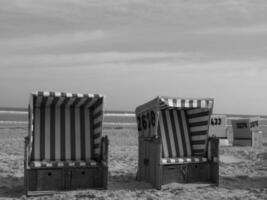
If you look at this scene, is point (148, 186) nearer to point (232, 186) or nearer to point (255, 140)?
point (232, 186)

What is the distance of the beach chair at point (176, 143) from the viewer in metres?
7.48

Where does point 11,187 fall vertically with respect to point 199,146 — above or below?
below

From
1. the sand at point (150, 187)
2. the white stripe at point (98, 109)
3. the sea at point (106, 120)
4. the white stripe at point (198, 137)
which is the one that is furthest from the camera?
the sea at point (106, 120)

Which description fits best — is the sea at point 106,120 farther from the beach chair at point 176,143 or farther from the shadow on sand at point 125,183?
the shadow on sand at point 125,183

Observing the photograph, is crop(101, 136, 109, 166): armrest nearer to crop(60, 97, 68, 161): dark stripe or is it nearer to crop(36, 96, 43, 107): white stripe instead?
crop(60, 97, 68, 161): dark stripe

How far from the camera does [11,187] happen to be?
7.41 m

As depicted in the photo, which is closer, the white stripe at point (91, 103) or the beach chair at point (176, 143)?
the white stripe at point (91, 103)

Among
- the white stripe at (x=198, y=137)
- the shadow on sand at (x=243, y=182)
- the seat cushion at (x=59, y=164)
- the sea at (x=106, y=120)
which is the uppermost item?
the sea at (x=106, y=120)

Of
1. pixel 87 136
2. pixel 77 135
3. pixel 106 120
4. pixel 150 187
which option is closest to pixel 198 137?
pixel 150 187

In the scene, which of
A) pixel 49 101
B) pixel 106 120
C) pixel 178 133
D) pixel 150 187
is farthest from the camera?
pixel 106 120

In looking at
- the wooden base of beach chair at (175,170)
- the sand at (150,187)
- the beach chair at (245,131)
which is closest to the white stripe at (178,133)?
the wooden base of beach chair at (175,170)

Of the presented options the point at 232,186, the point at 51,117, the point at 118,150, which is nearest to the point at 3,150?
the point at 118,150

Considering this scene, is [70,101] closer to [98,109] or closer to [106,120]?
[98,109]

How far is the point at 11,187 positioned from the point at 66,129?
1408 mm
